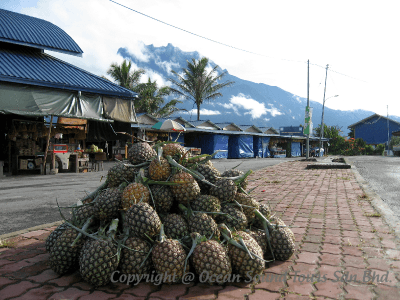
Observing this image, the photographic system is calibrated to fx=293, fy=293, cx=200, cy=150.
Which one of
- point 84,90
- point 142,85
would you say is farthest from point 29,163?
point 142,85

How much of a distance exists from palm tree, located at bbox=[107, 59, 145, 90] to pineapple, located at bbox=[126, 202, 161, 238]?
93.9ft

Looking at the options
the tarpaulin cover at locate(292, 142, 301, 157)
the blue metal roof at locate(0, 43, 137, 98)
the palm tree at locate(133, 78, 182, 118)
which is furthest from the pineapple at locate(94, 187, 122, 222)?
the tarpaulin cover at locate(292, 142, 301, 157)

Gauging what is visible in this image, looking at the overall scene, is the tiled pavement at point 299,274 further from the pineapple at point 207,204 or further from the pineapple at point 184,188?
the pineapple at point 184,188

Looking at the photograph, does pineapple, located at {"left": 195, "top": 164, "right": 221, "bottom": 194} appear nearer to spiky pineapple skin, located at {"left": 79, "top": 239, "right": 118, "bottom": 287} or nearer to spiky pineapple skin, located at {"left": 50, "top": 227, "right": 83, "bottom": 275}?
spiky pineapple skin, located at {"left": 79, "top": 239, "right": 118, "bottom": 287}

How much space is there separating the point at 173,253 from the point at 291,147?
38.8 metres

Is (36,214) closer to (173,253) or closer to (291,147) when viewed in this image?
(173,253)

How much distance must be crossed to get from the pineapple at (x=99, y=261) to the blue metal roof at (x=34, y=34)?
13495 mm

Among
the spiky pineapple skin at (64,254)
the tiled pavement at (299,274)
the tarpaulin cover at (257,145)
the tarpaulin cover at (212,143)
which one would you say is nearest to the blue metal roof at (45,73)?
the tiled pavement at (299,274)

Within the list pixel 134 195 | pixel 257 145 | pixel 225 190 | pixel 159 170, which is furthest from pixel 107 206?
pixel 257 145

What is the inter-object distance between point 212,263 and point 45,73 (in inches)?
516

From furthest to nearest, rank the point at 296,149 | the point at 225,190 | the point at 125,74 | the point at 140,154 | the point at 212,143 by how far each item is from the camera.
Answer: the point at 296,149 < the point at 125,74 < the point at 212,143 < the point at 140,154 < the point at 225,190

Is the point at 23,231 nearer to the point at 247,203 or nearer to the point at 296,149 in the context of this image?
the point at 247,203

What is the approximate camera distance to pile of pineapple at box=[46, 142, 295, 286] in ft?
7.65

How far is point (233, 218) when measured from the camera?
2.76 meters
